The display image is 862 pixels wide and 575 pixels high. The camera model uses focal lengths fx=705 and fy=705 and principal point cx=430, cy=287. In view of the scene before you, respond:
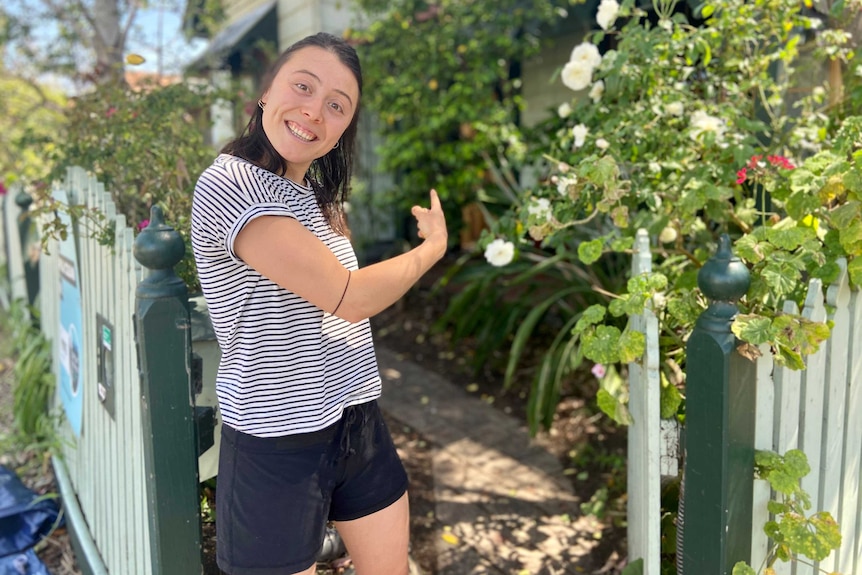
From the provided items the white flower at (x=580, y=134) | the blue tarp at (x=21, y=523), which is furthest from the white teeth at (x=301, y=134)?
the blue tarp at (x=21, y=523)

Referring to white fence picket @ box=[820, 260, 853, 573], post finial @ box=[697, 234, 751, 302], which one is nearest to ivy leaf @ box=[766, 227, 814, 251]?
white fence picket @ box=[820, 260, 853, 573]

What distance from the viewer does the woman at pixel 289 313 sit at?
1375 mm

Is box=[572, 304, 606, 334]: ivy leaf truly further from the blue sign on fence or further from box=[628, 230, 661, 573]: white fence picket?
the blue sign on fence

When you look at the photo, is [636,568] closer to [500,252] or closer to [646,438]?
[646,438]

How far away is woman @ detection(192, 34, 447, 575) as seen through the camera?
1.38 meters

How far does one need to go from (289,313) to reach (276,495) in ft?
1.28

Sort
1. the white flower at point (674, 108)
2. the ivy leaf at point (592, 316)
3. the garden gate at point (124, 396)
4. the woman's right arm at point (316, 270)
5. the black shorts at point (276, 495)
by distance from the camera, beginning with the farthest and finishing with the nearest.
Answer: the white flower at point (674, 108), the ivy leaf at point (592, 316), the garden gate at point (124, 396), the black shorts at point (276, 495), the woman's right arm at point (316, 270)

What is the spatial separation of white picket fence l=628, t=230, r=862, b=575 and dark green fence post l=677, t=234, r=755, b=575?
0.07 meters

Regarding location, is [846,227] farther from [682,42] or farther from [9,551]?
[9,551]

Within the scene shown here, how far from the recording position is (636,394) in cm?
213

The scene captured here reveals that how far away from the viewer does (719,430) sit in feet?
5.05

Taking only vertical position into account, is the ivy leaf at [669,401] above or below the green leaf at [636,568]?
above

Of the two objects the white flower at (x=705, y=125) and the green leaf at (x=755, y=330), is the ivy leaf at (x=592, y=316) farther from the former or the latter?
the white flower at (x=705, y=125)

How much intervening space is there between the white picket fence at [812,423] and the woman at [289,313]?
0.71 meters
